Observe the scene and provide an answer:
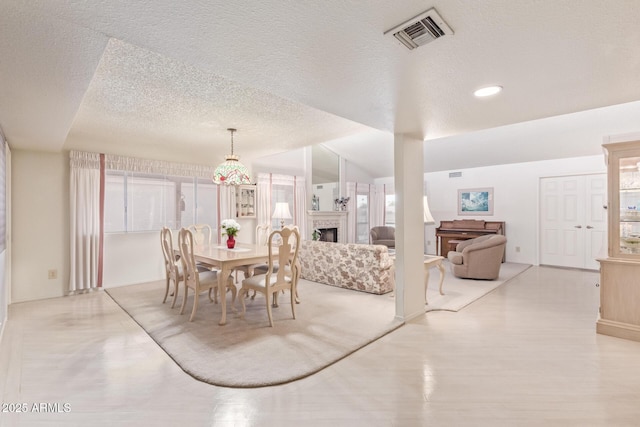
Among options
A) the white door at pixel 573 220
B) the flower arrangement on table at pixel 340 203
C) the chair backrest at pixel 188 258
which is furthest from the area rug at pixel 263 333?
the white door at pixel 573 220

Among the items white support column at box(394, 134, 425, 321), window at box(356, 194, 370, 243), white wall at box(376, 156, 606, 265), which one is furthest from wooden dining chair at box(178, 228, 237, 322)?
white wall at box(376, 156, 606, 265)

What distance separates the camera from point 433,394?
1999 mm

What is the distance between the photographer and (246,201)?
21.1ft

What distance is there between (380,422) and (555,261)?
21.6 feet

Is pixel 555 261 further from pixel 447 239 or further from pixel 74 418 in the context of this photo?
pixel 74 418

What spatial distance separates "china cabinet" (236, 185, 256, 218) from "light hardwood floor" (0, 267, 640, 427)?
3.34 metres

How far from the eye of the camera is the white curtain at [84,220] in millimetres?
4434

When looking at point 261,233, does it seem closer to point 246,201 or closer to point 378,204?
point 246,201

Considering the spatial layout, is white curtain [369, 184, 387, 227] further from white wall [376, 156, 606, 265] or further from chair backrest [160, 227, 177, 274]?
chair backrest [160, 227, 177, 274]

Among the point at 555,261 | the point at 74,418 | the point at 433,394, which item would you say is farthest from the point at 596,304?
the point at 74,418

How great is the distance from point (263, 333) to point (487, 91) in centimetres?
281

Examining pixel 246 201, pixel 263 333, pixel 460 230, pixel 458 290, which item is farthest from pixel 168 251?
pixel 460 230

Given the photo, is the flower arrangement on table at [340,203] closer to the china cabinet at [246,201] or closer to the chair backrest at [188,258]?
the china cabinet at [246,201]

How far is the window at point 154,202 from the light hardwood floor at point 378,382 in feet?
→ 6.68
